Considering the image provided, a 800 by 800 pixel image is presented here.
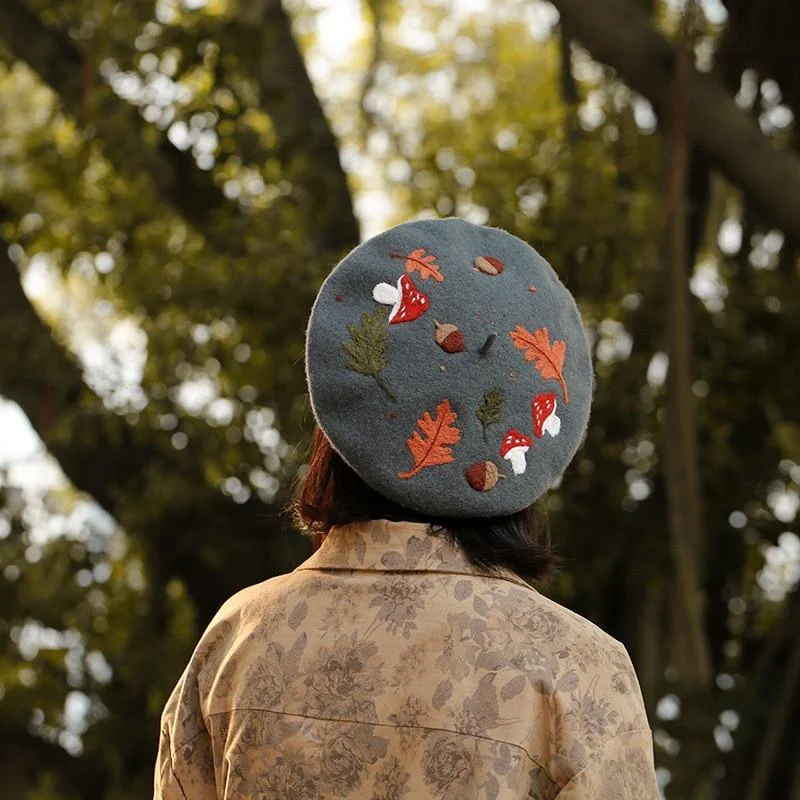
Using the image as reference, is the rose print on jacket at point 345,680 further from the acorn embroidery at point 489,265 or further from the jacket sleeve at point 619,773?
the acorn embroidery at point 489,265

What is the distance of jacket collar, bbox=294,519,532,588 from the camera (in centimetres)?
124

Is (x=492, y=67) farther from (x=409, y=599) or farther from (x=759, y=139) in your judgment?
(x=409, y=599)

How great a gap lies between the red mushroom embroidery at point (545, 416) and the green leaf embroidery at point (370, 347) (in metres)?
0.12

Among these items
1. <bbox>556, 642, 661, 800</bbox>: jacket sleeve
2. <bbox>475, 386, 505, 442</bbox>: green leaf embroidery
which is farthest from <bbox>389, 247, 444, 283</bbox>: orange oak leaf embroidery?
<bbox>556, 642, 661, 800</bbox>: jacket sleeve

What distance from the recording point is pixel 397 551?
1252mm

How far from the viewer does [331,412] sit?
4.14 feet

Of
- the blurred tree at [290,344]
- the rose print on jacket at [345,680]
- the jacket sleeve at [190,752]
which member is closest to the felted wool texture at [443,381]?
the rose print on jacket at [345,680]

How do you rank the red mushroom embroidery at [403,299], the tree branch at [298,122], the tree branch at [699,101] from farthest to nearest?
the tree branch at [298,122] < the tree branch at [699,101] < the red mushroom embroidery at [403,299]

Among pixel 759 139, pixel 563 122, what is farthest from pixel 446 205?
pixel 759 139

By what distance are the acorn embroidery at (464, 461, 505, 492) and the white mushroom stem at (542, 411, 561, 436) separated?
0.21 feet

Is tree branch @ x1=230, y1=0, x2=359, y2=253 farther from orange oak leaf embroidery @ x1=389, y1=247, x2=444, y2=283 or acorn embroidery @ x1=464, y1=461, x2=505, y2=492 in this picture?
acorn embroidery @ x1=464, y1=461, x2=505, y2=492

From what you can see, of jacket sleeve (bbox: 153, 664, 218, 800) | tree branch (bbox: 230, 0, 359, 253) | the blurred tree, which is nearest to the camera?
jacket sleeve (bbox: 153, 664, 218, 800)

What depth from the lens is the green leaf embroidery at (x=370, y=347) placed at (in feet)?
4.10

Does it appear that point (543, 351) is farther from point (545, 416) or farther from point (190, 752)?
point (190, 752)
